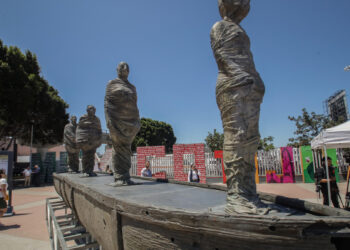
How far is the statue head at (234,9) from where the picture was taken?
1738mm

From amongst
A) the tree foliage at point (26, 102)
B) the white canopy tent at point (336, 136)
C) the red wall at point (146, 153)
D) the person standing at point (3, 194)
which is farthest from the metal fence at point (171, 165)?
the tree foliage at point (26, 102)

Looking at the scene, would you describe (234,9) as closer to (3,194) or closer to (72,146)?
(72,146)

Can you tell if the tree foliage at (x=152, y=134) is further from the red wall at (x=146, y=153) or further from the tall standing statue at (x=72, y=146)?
the tall standing statue at (x=72, y=146)

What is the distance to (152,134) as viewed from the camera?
118ft

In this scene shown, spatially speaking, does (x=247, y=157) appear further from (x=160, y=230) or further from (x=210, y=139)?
(x=210, y=139)

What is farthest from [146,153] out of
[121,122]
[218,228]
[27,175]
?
[218,228]

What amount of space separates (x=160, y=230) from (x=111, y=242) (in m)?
0.83

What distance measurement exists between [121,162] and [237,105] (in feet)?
8.35

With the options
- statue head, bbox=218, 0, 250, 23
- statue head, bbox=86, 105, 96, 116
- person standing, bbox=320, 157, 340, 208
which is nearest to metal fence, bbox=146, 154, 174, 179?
statue head, bbox=86, 105, 96, 116

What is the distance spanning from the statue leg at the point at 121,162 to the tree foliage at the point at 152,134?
1208 inches

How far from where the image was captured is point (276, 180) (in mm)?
12836

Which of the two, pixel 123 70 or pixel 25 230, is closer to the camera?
pixel 123 70

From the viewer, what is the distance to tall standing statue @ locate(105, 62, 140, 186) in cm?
355

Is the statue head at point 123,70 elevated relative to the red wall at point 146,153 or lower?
elevated
